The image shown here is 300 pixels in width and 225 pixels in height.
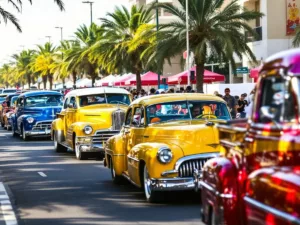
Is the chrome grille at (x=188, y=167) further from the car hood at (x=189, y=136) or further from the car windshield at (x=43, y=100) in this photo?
the car windshield at (x=43, y=100)

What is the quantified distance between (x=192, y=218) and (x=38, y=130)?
20.3 m

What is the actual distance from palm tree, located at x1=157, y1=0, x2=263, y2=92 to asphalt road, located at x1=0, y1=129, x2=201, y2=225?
17492 millimetres

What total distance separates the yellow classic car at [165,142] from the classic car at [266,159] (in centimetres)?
444

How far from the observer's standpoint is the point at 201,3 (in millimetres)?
38906

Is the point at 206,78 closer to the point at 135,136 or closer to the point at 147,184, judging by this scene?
the point at 135,136

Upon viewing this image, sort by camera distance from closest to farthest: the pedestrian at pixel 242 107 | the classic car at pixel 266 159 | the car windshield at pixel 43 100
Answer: the classic car at pixel 266 159
the pedestrian at pixel 242 107
the car windshield at pixel 43 100

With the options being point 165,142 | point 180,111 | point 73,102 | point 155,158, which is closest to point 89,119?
point 73,102

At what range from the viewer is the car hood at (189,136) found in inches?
505

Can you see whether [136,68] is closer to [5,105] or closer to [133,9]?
[133,9]

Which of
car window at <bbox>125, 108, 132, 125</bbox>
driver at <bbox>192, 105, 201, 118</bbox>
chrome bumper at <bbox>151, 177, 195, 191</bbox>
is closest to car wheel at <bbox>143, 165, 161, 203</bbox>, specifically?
chrome bumper at <bbox>151, 177, 195, 191</bbox>

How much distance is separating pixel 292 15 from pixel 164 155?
3876 cm

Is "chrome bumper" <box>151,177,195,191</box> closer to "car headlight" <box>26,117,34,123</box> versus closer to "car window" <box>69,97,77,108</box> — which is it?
"car window" <box>69,97,77,108</box>

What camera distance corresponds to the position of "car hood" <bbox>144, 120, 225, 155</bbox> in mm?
12828

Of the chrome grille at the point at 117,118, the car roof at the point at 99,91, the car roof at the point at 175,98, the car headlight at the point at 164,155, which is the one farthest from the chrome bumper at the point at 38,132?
the car headlight at the point at 164,155
